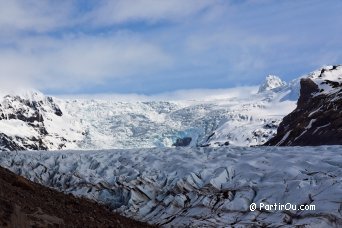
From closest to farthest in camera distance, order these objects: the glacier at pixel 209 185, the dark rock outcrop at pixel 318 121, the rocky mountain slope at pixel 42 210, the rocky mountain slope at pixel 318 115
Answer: the rocky mountain slope at pixel 42 210
the glacier at pixel 209 185
the dark rock outcrop at pixel 318 121
the rocky mountain slope at pixel 318 115

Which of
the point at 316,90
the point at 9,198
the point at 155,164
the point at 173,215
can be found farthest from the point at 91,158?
the point at 316,90

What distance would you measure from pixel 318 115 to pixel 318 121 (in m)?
3.84

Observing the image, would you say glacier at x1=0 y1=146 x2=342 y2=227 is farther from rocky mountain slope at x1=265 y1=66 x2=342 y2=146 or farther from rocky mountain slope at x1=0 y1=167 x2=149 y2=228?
rocky mountain slope at x1=265 y1=66 x2=342 y2=146

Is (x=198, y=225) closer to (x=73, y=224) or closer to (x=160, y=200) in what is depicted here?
(x=160, y=200)

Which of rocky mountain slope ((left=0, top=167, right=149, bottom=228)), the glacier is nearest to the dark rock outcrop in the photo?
the glacier

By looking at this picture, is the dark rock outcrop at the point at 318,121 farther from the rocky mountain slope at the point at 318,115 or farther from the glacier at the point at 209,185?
the glacier at the point at 209,185

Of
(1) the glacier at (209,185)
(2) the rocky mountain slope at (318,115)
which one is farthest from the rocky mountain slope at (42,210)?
(2) the rocky mountain slope at (318,115)

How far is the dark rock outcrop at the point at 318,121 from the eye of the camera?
68.8 metres

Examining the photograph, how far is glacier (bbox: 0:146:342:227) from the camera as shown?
1476cm

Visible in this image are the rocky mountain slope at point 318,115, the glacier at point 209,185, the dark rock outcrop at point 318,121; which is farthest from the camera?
the rocky mountain slope at point 318,115

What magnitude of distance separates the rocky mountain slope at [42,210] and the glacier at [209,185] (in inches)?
88.3

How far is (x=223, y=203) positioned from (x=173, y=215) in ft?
4.93

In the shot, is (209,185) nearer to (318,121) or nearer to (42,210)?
(42,210)

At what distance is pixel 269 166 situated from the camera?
18.8m
